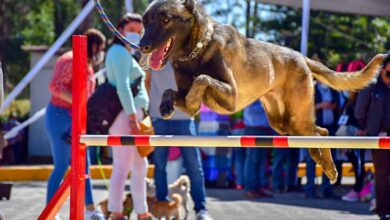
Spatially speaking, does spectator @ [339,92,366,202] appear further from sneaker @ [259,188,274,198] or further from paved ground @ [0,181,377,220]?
sneaker @ [259,188,274,198]

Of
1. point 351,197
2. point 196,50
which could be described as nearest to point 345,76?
point 196,50

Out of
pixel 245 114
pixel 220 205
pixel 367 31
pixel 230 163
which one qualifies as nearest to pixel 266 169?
pixel 230 163

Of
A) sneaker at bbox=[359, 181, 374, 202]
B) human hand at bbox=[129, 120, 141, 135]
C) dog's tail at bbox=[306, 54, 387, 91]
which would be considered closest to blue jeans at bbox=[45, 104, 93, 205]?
human hand at bbox=[129, 120, 141, 135]

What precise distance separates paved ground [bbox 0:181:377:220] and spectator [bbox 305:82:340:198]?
0.28 m

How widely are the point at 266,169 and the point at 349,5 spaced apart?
278cm

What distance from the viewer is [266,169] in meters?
13.1

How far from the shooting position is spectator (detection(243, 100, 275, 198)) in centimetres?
1163

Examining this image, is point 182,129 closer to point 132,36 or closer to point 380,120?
point 132,36

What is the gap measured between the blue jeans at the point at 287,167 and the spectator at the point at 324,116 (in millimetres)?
465

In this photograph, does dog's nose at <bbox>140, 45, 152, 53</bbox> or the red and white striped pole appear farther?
the red and white striped pole

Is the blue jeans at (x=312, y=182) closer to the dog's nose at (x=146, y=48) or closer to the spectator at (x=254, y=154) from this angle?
the spectator at (x=254, y=154)

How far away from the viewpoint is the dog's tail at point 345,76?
7.15m

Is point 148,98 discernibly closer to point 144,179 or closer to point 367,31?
point 144,179

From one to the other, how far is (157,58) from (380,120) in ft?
13.9
